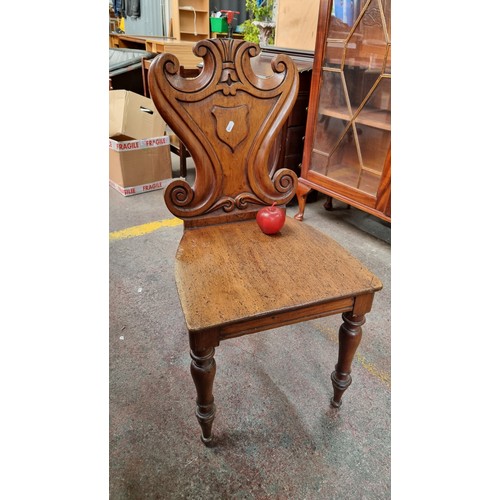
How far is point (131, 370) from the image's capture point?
1.51m

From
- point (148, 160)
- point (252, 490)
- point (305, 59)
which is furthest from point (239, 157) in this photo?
point (148, 160)

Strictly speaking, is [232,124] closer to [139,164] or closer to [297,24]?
[139,164]

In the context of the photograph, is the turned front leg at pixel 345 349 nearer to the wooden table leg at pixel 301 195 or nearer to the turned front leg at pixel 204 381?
the turned front leg at pixel 204 381

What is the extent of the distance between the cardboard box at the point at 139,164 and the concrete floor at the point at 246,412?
1253mm

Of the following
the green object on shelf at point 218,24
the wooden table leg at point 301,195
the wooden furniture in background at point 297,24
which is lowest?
the wooden table leg at point 301,195

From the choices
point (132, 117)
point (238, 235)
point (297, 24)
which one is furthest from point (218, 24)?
point (238, 235)

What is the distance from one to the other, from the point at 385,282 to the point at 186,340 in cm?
119

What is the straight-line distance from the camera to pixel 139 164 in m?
3.01

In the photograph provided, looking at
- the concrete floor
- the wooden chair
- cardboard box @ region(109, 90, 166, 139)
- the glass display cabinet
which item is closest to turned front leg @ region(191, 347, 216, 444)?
the wooden chair

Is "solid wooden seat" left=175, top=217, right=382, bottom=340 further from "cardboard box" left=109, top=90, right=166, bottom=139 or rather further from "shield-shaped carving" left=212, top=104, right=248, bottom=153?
"cardboard box" left=109, top=90, right=166, bottom=139

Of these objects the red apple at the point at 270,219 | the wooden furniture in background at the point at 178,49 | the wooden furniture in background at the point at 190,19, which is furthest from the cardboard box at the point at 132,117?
the wooden furniture in background at the point at 190,19

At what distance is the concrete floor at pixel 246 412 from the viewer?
115cm

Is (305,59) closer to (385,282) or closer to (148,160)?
(148,160)

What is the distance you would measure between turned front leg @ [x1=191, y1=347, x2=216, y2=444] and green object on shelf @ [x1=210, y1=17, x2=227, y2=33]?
540 cm
